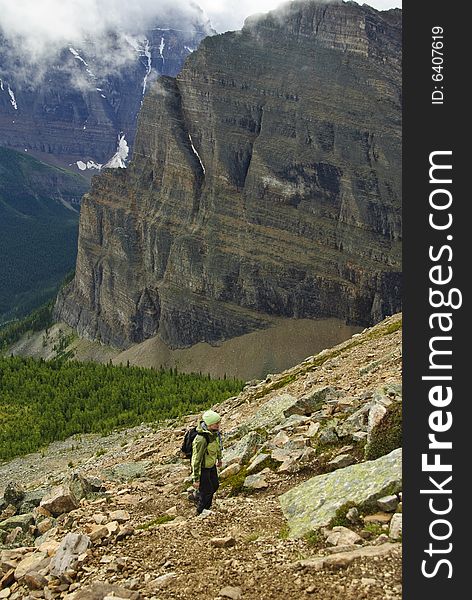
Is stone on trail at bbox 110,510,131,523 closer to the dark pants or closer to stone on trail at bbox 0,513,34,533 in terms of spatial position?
the dark pants

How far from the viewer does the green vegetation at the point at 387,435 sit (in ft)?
59.7

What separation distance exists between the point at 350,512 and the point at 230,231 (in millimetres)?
161872

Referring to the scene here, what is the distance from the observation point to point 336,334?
164 m

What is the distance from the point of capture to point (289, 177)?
16888cm

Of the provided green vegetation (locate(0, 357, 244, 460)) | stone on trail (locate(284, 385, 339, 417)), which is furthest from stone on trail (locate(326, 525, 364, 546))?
green vegetation (locate(0, 357, 244, 460))

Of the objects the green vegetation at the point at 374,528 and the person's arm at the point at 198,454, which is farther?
the person's arm at the point at 198,454

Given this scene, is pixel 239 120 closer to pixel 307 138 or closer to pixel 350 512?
pixel 307 138

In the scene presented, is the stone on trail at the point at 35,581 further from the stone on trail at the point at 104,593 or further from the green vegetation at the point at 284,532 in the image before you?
the green vegetation at the point at 284,532

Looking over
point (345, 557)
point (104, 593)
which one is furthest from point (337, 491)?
point (104, 593)

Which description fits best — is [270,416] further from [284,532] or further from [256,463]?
[284,532]

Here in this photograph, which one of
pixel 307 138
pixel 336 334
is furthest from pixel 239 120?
pixel 336 334

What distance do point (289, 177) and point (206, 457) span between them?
15446 centimetres

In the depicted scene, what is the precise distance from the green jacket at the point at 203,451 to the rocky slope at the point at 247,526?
128cm

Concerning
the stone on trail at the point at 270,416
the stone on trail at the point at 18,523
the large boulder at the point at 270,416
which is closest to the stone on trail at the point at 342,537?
the stone on trail at the point at 18,523
